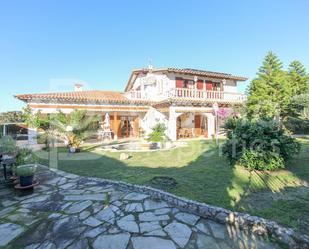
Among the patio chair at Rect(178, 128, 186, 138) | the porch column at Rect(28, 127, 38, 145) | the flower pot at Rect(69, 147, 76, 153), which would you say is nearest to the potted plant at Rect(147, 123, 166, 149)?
the flower pot at Rect(69, 147, 76, 153)

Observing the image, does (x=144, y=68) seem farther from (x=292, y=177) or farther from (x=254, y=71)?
(x=292, y=177)

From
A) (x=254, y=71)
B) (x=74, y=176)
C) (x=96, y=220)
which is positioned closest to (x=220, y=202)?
(x=96, y=220)

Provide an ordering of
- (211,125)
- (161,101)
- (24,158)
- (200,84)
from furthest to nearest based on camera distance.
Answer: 1. (200,84)
2. (211,125)
3. (161,101)
4. (24,158)

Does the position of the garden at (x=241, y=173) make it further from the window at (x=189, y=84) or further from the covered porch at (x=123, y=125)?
the window at (x=189, y=84)

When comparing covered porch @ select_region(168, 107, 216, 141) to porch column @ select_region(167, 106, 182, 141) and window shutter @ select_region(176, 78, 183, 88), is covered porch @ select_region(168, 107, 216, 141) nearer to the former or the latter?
porch column @ select_region(167, 106, 182, 141)

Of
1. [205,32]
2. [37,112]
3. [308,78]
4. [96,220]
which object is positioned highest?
[205,32]

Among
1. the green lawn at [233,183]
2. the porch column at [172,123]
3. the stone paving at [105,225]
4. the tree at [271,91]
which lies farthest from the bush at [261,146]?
the tree at [271,91]

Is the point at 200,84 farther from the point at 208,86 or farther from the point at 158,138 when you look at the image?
the point at 158,138

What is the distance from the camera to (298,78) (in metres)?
23.8

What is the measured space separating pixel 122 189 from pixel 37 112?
1269cm

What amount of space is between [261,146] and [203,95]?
1242 cm

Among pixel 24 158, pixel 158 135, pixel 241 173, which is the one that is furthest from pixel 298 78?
pixel 24 158

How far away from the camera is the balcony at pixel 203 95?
16.7 metres

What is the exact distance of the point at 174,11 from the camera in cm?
1327
